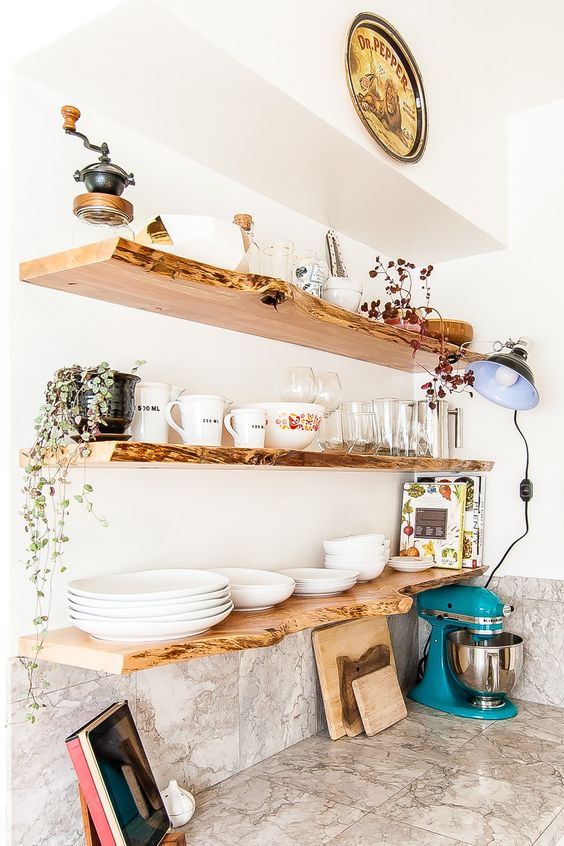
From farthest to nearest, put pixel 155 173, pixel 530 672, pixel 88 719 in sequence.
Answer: pixel 530 672
pixel 155 173
pixel 88 719

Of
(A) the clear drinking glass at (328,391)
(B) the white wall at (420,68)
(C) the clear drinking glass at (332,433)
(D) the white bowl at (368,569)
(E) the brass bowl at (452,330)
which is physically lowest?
(D) the white bowl at (368,569)

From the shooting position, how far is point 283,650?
1963mm

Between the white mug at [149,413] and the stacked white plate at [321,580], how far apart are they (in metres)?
0.58

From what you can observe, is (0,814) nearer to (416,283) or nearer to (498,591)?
(498,591)

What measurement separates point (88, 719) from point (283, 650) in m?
0.65

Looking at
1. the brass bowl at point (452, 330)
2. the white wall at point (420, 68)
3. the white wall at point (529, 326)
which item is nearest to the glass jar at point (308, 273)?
the white wall at point (420, 68)

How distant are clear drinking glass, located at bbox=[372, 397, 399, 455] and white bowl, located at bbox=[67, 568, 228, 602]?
0.78 metres

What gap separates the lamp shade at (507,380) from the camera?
2.14 meters

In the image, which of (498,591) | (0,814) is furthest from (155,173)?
(498,591)

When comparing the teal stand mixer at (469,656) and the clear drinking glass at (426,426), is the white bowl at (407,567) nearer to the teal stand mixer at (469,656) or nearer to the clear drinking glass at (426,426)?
the teal stand mixer at (469,656)

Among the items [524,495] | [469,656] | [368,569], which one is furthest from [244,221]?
[469,656]

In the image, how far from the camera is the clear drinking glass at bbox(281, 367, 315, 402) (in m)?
1.82

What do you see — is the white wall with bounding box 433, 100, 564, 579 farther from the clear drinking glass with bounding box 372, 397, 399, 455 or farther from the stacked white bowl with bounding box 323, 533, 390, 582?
the stacked white bowl with bounding box 323, 533, 390, 582

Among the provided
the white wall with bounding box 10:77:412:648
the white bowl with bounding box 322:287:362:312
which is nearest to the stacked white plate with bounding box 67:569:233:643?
the white wall with bounding box 10:77:412:648
